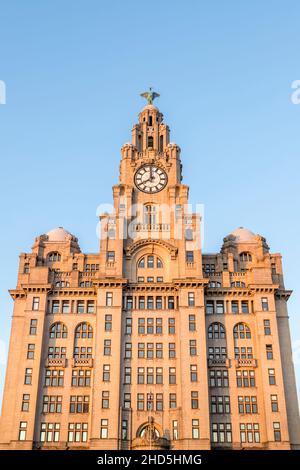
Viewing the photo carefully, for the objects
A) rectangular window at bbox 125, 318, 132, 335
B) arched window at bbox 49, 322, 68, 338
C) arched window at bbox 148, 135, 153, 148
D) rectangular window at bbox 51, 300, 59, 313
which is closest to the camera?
rectangular window at bbox 125, 318, 132, 335

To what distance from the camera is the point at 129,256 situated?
9294 centimetres

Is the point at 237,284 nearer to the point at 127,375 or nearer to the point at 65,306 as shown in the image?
the point at 127,375

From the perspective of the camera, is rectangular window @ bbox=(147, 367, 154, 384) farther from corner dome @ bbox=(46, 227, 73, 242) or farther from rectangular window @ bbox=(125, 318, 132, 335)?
corner dome @ bbox=(46, 227, 73, 242)

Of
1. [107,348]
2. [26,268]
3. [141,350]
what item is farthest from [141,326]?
[26,268]

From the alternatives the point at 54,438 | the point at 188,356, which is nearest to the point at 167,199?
the point at 188,356

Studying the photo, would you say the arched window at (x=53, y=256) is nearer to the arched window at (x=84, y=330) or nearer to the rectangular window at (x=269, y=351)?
the arched window at (x=84, y=330)

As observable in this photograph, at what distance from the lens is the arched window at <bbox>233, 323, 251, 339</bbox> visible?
88375 millimetres

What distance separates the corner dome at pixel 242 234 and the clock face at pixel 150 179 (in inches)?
596

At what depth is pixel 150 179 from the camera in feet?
332

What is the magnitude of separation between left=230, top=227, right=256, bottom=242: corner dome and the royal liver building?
1.14 ft

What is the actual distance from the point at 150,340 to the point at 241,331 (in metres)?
14.2

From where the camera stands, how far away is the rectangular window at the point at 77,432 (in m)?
81.1

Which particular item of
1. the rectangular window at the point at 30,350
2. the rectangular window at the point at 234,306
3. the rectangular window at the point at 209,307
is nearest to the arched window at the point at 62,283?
the rectangular window at the point at 30,350

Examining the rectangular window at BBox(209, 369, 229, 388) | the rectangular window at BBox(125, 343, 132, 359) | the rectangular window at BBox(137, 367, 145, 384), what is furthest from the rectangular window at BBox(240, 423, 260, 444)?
the rectangular window at BBox(125, 343, 132, 359)
